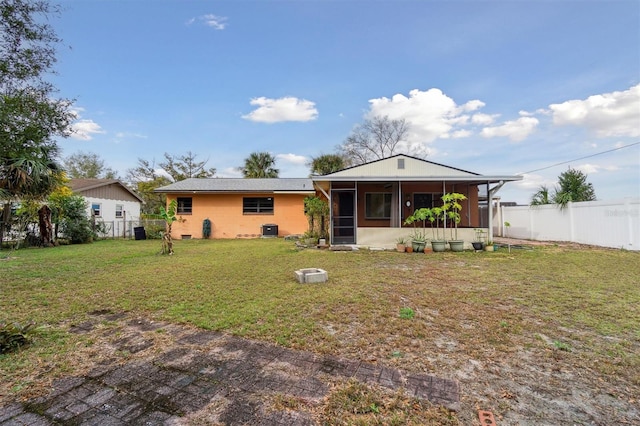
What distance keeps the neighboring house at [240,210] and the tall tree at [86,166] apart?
23.3 m

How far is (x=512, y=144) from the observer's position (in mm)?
19656

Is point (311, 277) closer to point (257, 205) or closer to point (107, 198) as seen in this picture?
point (257, 205)

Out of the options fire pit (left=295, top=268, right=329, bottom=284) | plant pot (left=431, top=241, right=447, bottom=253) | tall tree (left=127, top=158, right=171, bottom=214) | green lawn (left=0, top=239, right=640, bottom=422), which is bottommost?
green lawn (left=0, top=239, right=640, bottom=422)

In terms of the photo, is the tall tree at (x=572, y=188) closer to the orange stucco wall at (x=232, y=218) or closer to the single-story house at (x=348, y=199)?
the single-story house at (x=348, y=199)

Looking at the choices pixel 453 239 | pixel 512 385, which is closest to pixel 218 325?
pixel 512 385

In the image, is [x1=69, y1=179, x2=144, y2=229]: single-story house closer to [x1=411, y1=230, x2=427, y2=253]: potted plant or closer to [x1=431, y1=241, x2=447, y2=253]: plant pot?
[x1=411, y1=230, x2=427, y2=253]: potted plant

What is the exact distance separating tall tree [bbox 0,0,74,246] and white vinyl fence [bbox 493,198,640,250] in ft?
51.3

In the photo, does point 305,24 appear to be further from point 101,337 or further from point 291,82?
point 101,337

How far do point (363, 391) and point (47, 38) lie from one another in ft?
20.4

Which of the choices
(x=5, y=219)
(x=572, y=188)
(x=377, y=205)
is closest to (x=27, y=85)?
(x=377, y=205)

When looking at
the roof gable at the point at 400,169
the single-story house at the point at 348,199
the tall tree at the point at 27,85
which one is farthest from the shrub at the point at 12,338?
the roof gable at the point at 400,169

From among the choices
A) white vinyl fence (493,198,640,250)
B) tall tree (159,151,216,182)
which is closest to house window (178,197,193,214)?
tall tree (159,151,216,182)

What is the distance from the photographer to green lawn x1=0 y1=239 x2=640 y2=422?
3.02 meters

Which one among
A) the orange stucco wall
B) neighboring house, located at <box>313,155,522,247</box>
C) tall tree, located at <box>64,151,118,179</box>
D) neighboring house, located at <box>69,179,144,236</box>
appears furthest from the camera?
tall tree, located at <box>64,151,118,179</box>
